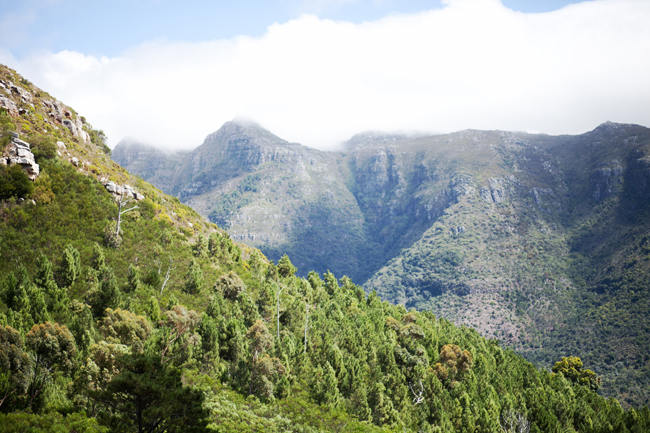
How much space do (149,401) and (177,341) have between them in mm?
18113

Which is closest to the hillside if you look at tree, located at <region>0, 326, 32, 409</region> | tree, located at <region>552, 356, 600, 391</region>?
tree, located at <region>0, 326, 32, 409</region>

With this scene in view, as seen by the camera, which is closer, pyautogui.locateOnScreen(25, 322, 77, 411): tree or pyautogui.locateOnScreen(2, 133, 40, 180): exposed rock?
pyautogui.locateOnScreen(25, 322, 77, 411): tree

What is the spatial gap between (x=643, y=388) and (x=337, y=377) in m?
150

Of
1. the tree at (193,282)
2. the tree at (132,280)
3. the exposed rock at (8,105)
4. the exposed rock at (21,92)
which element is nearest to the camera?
the tree at (132,280)

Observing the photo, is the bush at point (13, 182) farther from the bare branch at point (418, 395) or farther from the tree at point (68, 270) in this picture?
the bare branch at point (418, 395)

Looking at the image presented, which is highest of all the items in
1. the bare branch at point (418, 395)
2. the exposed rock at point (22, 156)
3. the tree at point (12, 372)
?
the exposed rock at point (22, 156)

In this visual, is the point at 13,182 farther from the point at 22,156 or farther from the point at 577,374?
the point at 577,374

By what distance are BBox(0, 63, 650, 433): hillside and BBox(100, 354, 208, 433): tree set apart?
7cm

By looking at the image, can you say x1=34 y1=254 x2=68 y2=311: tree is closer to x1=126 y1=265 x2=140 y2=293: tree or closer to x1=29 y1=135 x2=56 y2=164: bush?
x1=126 y1=265 x2=140 y2=293: tree

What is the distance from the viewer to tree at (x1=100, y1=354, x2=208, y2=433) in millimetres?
16219

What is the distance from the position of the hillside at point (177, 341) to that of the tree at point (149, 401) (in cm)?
7

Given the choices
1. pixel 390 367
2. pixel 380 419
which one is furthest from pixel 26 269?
pixel 390 367

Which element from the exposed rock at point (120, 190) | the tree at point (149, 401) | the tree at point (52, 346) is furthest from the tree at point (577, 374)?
the tree at point (52, 346)

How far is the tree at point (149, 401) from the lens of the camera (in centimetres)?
1622
